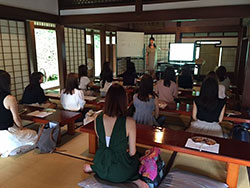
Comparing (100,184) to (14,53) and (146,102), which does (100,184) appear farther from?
(14,53)

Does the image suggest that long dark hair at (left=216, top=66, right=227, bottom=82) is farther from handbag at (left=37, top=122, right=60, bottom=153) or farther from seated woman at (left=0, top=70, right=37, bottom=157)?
seated woman at (left=0, top=70, right=37, bottom=157)

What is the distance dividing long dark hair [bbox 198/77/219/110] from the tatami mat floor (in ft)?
2.53

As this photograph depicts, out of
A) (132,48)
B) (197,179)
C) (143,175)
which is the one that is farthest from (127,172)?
(132,48)

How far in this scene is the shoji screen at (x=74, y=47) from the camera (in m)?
6.84

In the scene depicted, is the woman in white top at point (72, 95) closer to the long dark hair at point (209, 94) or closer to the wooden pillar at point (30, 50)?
the long dark hair at point (209, 94)

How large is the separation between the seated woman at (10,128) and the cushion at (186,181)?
1.95m

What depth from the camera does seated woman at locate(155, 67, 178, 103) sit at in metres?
3.92

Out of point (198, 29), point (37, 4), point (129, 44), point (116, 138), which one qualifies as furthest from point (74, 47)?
point (116, 138)

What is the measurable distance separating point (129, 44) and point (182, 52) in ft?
7.63

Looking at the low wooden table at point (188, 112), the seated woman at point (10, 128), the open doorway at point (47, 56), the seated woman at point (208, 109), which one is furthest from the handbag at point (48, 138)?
the open doorway at point (47, 56)

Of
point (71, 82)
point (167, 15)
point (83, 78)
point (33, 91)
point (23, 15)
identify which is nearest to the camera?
point (71, 82)

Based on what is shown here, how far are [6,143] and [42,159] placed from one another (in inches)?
22.5

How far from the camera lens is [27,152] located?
2.91 meters

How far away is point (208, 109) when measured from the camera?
2.74 meters
